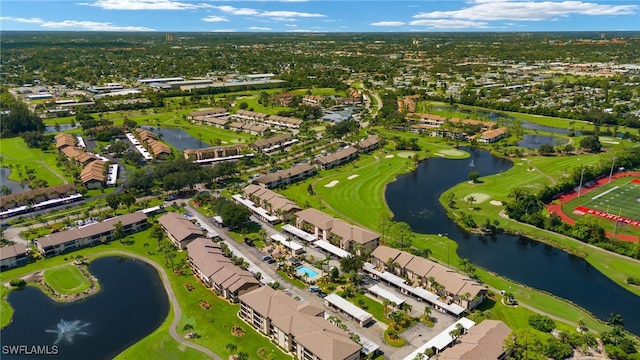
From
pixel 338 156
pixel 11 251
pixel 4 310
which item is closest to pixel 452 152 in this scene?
pixel 338 156

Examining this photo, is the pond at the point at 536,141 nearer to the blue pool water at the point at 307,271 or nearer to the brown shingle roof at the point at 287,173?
the brown shingle roof at the point at 287,173

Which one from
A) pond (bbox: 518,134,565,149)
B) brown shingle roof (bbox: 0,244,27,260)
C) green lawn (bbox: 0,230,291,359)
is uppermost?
pond (bbox: 518,134,565,149)

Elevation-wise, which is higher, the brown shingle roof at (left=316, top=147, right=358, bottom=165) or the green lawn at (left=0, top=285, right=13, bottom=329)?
the brown shingle roof at (left=316, top=147, right=358, bottom=165)

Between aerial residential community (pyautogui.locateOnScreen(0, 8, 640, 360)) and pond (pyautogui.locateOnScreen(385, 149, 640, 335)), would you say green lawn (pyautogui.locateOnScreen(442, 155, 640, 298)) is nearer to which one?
aerial residential community (pyautogui.locateOnScreen(0, 8, 640, 360))

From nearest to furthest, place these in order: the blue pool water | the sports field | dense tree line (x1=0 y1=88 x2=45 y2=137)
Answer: the blue pool water
the sports field
dense tree line (x1=0 y1=88 x2=45 y2=137)

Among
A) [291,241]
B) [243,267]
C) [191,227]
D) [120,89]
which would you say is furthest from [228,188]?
[120,89]

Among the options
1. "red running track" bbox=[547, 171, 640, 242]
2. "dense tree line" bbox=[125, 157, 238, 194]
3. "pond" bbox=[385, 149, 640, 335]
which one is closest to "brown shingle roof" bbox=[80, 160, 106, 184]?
"dense tree line" bbox=[125, 157, 238, 194]

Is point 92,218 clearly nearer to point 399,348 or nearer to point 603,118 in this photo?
point 399,348
